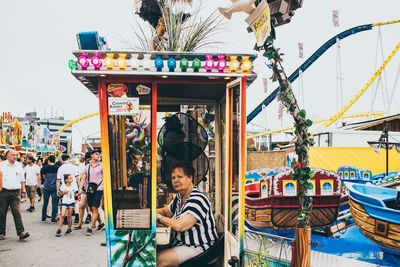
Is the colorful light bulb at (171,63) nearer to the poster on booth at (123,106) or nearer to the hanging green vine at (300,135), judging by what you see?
the poster on booth at (123,106)

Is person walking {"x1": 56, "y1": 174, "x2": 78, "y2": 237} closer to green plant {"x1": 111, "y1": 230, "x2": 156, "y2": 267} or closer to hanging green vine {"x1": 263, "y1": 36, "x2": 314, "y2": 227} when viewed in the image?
green plant {"x1": 111, "y1": 230, "x2": 156, "y2": 267}

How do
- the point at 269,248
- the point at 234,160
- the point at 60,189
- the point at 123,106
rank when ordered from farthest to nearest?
the point at 60,189 < the point at 269,248 < the point at 234,160 < the point at 123,106

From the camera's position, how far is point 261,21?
2.91 meters

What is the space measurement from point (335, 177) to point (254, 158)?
6.60 m

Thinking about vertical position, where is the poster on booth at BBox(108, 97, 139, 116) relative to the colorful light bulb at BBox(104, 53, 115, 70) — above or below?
below

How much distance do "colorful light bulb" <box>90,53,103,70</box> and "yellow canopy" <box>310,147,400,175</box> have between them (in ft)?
23.8

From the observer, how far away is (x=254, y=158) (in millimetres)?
12688

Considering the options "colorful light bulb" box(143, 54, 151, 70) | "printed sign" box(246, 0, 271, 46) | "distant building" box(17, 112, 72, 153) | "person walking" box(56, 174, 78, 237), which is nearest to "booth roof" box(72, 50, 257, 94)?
"colorful light bulb" box(143, 54, 151, 70)

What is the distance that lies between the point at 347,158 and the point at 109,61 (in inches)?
320

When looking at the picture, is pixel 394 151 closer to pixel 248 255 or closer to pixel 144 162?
pixel 248 255

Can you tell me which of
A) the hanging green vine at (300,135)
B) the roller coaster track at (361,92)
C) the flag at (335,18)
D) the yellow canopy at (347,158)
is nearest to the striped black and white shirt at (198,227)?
the hanging green vine at (300,135)

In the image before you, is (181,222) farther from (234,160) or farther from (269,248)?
(269,248)

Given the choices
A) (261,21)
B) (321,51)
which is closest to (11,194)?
(261,21)

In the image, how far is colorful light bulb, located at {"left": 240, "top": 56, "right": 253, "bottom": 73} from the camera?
309cm
